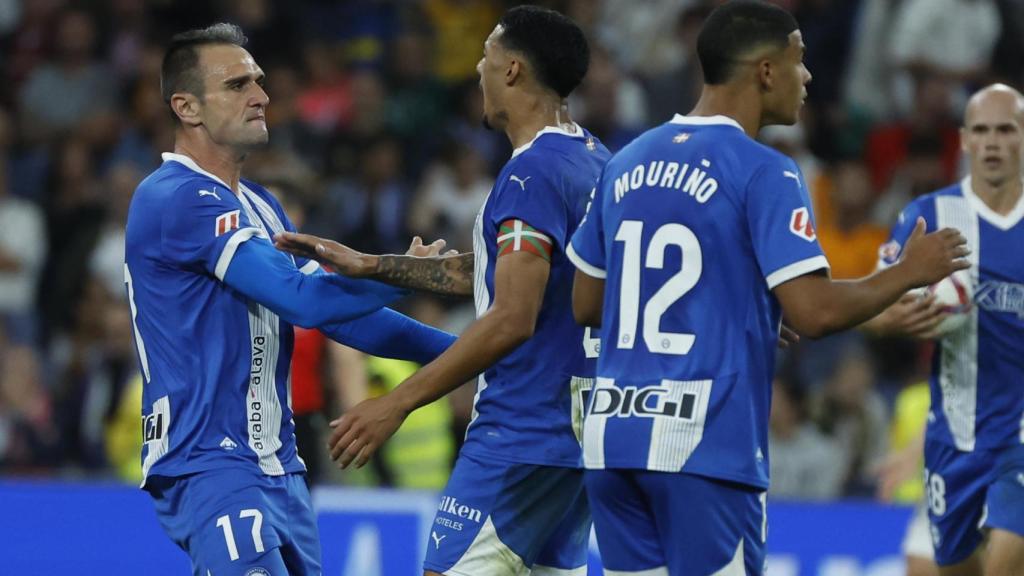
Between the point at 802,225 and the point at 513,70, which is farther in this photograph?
the point at 513,70

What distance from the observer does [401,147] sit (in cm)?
1494

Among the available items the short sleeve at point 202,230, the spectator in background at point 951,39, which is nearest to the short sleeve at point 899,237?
the short sleeve at point 202,230

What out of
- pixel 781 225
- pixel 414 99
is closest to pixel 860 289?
pixel 781 225

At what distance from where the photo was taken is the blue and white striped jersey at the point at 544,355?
619cm

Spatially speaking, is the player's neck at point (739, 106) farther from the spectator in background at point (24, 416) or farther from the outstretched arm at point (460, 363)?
the spectator in background at point (24, 416)

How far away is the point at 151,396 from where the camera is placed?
6016mm

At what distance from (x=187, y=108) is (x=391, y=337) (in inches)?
45.0

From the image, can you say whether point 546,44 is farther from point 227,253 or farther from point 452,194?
point 452,194

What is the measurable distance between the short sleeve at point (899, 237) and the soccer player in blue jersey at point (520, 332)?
2004 mm

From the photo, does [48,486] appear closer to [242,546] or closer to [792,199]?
[242,546]

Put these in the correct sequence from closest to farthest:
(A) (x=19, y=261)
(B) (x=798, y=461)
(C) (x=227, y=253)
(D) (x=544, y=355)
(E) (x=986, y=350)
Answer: (C) (x=227, y=253) < (D) (x=544, y=355) < (E) (x=986, y=350) < (B) (x=798, y=461) < (A) (x=19, y=261)

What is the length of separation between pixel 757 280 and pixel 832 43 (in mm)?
9892

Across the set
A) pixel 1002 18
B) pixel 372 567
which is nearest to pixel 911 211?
pixel 372 567

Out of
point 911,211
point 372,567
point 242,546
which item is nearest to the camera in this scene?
point 242,546
